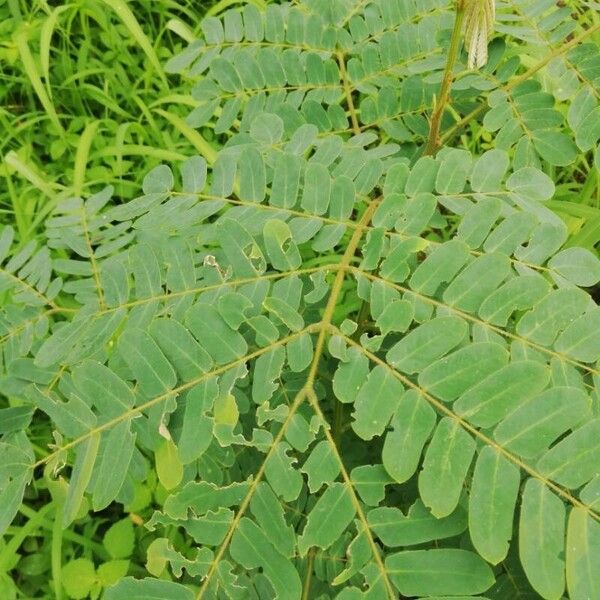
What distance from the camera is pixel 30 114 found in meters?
2.66

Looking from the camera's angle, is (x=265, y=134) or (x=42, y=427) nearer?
(x=265, y=134)

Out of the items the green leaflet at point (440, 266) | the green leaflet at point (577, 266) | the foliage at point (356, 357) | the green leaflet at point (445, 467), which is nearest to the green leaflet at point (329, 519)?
the foliage at point (356, 357)

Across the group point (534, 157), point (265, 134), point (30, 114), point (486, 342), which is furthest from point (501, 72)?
point (30, 114)

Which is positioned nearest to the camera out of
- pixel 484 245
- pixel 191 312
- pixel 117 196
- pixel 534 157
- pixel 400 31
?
pixel 191 312

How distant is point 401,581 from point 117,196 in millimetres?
1981

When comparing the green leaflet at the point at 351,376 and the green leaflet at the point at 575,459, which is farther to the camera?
the green leaflet at the point at 351,376

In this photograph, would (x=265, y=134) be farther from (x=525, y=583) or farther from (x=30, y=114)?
(x=30, y=114)

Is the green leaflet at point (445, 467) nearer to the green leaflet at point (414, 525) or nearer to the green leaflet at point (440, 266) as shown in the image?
the green leaflet at point (414, 525)

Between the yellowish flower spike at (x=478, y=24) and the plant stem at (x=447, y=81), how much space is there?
0.02m

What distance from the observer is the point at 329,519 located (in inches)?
38.5

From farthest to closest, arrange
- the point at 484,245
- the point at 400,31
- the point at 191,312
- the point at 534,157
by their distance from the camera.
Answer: the point at 400,31 → the point at 534,157 → the point at 484,245 → the point at 191,312

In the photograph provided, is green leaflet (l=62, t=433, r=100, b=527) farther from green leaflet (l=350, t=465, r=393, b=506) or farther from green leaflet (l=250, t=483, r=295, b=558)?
green leaflet (l=350, t=465, r=393, b=506)

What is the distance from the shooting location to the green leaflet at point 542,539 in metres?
0.84

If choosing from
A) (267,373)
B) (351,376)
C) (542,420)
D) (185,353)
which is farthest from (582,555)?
(185,353)
